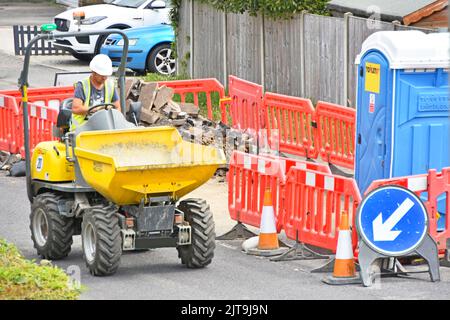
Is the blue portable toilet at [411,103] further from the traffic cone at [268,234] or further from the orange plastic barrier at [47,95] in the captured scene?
the orange plastic barrier at [47,95]

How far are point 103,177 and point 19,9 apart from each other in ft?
117

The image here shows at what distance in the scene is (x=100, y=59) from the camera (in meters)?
12.9

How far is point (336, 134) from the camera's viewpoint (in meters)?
17.7

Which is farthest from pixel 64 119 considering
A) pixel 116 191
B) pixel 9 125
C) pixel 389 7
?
pixel 389 7

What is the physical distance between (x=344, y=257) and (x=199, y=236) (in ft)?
4.69

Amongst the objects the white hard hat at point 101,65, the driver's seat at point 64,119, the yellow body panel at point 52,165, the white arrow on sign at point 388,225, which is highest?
the white hard hat at point 101,65

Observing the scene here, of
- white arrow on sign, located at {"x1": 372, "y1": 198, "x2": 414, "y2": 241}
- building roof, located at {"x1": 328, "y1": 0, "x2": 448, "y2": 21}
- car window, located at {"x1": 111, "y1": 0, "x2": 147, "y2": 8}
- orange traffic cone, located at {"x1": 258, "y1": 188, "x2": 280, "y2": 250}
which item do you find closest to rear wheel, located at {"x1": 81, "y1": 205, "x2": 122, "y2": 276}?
orange traffic cone, located at {"x1": 258, "y1": 188, "x2": 280, "y2": 250}

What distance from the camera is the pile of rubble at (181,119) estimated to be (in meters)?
18.6

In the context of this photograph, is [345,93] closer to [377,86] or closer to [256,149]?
[256,149]

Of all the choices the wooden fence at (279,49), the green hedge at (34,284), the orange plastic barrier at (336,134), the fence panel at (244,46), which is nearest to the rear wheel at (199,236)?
the green hedge at (34,284)

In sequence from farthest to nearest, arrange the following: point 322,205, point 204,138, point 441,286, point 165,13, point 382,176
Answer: point 165,13, point 204,138, point 382,176, point 322,205, point 441,286

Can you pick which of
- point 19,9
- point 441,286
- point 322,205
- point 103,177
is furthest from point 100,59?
point 19,9

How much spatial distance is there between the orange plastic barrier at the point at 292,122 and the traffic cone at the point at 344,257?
6277 mm

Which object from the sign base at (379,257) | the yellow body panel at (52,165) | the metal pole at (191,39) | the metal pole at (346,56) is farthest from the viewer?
the metal pole at (191,39)
